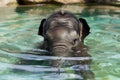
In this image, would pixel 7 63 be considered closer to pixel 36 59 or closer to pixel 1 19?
pixel 36 59

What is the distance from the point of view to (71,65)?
685 cm

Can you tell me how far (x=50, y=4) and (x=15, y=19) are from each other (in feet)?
13.6

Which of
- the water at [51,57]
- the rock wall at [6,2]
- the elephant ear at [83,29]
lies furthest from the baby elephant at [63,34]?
the rock wall at [6,2]

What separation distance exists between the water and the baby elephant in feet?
0.62

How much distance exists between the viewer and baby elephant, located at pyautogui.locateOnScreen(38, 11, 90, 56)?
6927 millimetres

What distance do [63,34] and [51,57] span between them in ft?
1.70

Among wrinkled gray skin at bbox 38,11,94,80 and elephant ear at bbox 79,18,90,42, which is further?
elephant ear at bbox 79,18,90,42

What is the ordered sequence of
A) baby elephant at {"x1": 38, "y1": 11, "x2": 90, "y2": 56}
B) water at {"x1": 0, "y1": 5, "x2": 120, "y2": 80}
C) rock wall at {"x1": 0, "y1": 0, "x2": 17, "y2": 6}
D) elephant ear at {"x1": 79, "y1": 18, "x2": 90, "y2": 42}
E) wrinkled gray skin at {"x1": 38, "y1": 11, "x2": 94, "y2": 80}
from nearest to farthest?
1. water at {"x1": 0, "y1": 5, "x2": 120, "y2": 80}
2. wrinkled gray skin at {"x1": 38, "y1": 11, "x2": 94, "y2": 80}
3. baby elephant at {"x1": 38, "y1": 11, "x2": 90, "y2": 56}
4. elephant ear at {"x1": 79, "y1": 18, "x2": 90, "y2": 42}
5. rock wall at {"x1": 0, "y1": 0, "x2": 17, "y2": 6}

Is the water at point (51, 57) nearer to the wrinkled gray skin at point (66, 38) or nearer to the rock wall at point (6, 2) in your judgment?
the wrinkled gray skin at point (66, 38)

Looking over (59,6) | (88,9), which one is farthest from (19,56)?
(59,6)

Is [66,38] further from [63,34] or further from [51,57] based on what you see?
[51,57]

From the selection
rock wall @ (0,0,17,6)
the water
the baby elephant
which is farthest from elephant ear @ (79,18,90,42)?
rock wall @ (0,0,17,6)

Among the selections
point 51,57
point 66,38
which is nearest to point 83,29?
point 66,38

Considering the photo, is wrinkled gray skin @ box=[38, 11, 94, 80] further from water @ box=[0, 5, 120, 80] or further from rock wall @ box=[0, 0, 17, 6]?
rock wall @ box=[0, 0, 17, 6]
